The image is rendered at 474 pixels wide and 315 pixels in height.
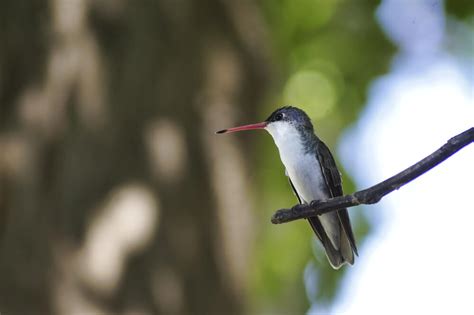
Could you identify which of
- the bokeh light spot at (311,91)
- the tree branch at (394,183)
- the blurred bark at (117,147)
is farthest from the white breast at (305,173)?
the blurred bark at (117,147)

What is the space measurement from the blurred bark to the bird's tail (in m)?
2.81

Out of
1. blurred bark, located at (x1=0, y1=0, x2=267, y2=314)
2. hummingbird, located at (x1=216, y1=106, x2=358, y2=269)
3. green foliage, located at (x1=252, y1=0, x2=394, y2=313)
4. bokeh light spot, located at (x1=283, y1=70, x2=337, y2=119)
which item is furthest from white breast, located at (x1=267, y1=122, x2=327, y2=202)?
green foliage, located at (x1=252, y1=0, x2=394, y2=313)

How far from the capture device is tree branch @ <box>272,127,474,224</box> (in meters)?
1.26

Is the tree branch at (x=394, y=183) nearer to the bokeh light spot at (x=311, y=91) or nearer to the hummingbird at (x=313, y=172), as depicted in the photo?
the hummingbird at (x=313, y=172)

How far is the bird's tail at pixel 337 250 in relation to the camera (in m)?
2.14

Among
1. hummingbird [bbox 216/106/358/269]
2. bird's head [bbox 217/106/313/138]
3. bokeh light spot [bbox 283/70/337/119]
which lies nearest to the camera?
bird's head [bbox 217/106/313/138]

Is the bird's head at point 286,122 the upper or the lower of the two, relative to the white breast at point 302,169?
upper

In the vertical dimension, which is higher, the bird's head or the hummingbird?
the bird's head

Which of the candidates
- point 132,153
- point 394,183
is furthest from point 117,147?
point 394,183

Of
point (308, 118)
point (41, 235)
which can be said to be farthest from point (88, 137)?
point (308, 118)

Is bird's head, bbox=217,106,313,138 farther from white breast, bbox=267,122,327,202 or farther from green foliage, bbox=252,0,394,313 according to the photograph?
green foliage, bbox=252,0,394,313

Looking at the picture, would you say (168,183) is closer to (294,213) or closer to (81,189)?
(81,189)

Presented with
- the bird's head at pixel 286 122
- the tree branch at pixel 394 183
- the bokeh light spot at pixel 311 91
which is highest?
the bokeh light spot at pixel 311 91

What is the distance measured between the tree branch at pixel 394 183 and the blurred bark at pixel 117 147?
3.65 metres
